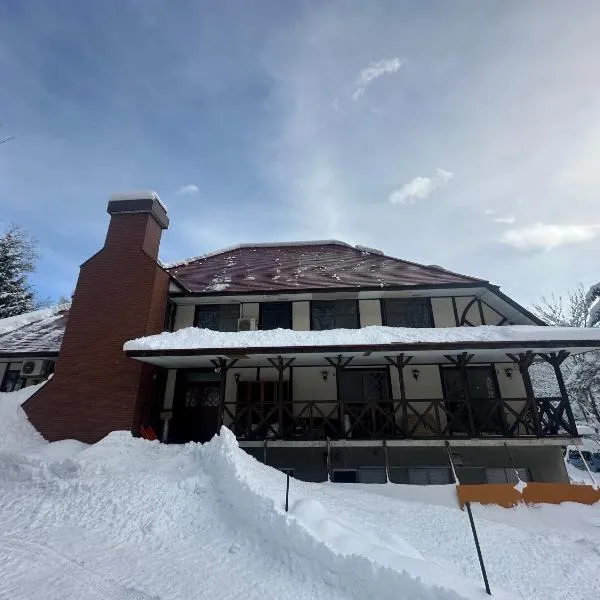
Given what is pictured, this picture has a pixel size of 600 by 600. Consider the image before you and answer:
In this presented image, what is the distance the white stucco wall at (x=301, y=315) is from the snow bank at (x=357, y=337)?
228 cm

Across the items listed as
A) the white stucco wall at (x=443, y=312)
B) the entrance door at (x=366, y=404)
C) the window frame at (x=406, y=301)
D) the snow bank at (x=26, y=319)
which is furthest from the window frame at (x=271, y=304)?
Result: the snow bank at (x=26, y=319)

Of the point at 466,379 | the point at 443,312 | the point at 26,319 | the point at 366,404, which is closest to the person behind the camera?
the point at 466,379

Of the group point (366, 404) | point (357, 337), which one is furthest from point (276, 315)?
point (366, 404)

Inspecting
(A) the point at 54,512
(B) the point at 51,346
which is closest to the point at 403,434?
(A) the point at 54,512

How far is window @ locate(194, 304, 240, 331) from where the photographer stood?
14.9 m

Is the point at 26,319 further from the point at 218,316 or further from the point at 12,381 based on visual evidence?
the point at 218,316

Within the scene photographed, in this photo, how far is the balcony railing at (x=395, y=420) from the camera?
11.1m

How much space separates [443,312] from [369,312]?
2.91 metres

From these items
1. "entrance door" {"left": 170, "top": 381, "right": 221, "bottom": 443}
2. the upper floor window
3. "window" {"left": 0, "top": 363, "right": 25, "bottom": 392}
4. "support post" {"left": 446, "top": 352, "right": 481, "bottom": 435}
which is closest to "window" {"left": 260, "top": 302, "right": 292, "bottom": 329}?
"entrance door" {"left": 170, "top": 381, "right": 221, "bottom": 443}

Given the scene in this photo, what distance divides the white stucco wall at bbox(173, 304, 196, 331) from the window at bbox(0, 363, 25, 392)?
21.5ft

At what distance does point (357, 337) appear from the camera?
37.5 feet

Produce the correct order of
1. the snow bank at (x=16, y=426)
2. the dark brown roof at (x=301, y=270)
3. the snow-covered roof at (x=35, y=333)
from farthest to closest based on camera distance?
1. the dark brown roof at (x=301, y=270)
2. the snow-covered roof at (x=35, y=333)
3. the snow bank at (x=16, y=426)

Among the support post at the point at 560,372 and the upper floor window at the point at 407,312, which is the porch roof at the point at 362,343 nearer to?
the support post at the point at 560,372

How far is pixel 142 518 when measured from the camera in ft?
21.8
